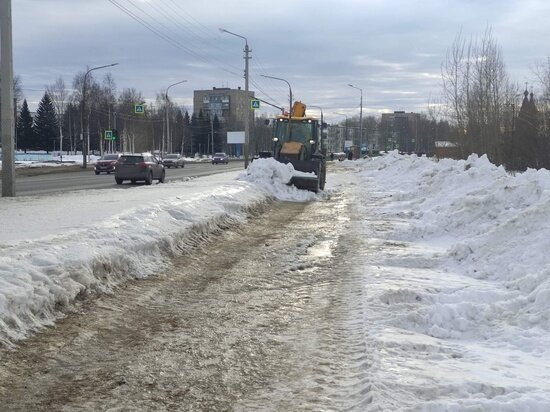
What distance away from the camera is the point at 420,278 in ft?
28.5

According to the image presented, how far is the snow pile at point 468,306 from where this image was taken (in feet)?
14.9

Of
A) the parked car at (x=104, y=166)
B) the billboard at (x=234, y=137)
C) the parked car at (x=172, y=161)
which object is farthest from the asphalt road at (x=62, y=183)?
the billboard at (x=234, y=137)

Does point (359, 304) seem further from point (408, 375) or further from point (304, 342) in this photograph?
point (408, 375)

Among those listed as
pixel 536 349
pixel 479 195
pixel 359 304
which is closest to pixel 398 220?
pixel 479 195

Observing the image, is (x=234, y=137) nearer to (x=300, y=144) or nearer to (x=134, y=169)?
(x=134, y=169)

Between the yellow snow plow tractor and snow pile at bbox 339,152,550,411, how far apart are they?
38.0 ft

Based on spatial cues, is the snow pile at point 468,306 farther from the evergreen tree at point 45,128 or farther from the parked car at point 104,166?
the evergreen tree at point 45,128

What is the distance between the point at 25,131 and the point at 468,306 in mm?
108245

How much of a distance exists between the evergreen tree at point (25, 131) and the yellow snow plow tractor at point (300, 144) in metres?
88.3

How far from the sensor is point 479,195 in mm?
13883

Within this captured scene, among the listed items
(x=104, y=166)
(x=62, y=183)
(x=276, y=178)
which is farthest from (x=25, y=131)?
(x=276, y=178)

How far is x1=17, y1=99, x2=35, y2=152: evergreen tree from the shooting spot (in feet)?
337

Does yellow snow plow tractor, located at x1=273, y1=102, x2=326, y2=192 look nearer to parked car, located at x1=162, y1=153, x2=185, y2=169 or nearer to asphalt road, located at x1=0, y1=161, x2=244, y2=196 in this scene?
asphalt road, located at x1=0, y1=161, x2=244, y2=196

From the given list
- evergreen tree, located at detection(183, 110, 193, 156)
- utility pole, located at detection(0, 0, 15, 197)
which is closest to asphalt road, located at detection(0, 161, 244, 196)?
utility pole, located at detection(0, 0, 15, 197)
